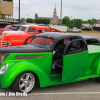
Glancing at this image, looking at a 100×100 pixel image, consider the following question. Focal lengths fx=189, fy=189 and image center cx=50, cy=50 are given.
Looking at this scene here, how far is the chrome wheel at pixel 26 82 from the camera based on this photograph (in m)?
4.80

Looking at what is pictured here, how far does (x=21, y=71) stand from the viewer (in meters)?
4.65

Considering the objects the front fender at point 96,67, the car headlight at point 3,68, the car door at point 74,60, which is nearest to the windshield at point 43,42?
the car door at point 74,60

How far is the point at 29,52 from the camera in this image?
4.95 metres

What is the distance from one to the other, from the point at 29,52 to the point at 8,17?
6892 cm

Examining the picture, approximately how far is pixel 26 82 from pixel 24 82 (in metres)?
0.05

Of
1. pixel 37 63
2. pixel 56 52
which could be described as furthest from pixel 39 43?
pixel 37 63

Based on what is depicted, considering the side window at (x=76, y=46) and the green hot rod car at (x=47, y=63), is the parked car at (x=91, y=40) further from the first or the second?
the side window at (x=76, y=46)

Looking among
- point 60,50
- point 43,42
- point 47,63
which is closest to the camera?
point 47,63

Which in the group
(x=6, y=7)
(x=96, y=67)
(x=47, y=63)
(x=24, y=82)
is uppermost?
(x=6, y=7)

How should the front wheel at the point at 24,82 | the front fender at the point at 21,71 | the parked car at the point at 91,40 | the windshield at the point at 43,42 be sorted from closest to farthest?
the front fender at the point at 21,71
the front wheel at the point at 24,82
the windshield at the point at 43,42
the parked car at the point at 91,40

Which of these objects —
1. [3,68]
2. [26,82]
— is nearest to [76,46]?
[26,82]

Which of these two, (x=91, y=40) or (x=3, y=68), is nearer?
(x=3, y=68)

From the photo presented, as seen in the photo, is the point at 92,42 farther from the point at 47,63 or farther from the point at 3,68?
the point at 3,68

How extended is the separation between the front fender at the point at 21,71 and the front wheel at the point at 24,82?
12cm
